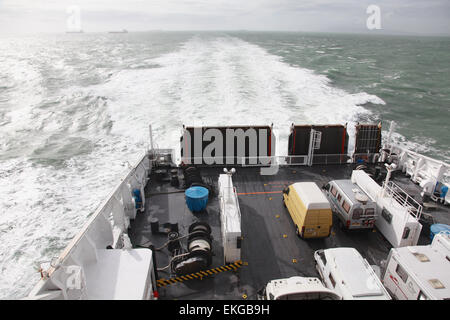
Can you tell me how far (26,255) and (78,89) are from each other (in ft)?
137

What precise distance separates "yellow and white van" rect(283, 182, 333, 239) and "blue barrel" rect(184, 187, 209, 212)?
3.86m

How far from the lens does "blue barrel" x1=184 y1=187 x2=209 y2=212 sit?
1264 centimetres

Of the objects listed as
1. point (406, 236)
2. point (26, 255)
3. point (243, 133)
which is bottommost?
point (26, 255)

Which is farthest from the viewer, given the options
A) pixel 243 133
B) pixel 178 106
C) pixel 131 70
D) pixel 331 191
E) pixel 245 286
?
pixel 131 70

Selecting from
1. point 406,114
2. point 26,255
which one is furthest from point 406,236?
point 406,114

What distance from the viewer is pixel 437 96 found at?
5503 cm

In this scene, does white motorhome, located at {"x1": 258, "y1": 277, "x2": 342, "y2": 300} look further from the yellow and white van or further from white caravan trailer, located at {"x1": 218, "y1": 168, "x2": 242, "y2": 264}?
the yellow and white van

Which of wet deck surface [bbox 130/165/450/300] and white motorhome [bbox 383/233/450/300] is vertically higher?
white motorhome [bbox 383/233/450/300]

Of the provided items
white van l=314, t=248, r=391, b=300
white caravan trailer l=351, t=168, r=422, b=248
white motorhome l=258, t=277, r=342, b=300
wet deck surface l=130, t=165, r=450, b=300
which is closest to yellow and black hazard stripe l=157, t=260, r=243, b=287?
wet deck surface l=130, t=165, r=450, b=300

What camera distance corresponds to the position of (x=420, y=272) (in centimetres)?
783

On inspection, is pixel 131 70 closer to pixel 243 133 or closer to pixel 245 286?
pixel 243 133

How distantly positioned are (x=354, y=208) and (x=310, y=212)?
194 cm

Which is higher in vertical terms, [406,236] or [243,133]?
[243,133]

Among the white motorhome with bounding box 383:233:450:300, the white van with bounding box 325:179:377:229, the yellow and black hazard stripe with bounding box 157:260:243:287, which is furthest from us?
the white van with bounding box 325:179:377:229
